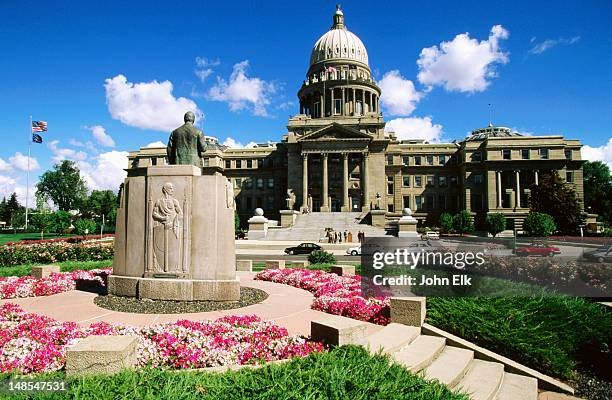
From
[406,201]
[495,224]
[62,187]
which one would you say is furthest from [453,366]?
[62,187]

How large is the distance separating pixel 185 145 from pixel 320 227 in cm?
4281

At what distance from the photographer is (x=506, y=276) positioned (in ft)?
39.4

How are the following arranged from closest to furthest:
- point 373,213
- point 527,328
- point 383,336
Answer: point 383,336 → point 527,328 → point 373,213

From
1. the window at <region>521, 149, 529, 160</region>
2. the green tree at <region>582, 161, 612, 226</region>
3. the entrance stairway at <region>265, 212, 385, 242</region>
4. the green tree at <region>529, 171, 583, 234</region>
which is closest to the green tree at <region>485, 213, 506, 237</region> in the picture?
the green tree at <region>529, 171, 583, 234</region>

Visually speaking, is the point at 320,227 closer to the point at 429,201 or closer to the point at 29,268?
the point at 429,201

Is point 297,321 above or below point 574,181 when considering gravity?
below

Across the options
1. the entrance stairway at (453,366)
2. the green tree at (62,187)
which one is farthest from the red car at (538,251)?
the green tree at (62,187)

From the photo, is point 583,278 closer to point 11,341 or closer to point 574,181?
point 11,341

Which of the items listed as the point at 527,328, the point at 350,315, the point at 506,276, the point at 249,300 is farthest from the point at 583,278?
the point at 249,300

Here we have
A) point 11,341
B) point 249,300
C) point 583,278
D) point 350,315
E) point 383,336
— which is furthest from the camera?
point 583,278

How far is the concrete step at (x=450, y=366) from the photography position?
6236 mm

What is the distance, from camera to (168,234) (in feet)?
33.1

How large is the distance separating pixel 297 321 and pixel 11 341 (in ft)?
18.1

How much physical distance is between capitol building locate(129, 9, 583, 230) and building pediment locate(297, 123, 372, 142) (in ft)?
0.60
